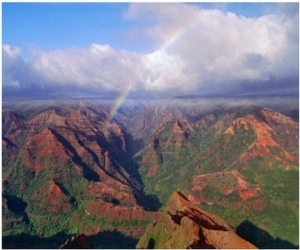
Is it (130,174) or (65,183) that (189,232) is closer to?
(65,183)

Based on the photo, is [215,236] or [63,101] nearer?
[215,236]

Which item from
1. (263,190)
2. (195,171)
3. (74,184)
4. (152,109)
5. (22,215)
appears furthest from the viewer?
(152,109)

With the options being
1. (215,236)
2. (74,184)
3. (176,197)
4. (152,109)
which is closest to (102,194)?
(74,184)

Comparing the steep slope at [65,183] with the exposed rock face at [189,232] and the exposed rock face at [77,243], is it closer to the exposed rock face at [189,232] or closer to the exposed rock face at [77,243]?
the exposed rock face at [189,232]

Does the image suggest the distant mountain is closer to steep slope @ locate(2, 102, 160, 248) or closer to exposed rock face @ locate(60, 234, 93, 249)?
steep slope @ locate(2, 102, 160, 248)

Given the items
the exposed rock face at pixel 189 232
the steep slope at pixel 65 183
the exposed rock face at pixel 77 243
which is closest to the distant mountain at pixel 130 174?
the steep slope at pixel 65 183

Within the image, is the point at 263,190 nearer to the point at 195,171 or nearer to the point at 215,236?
the point at 195,171
